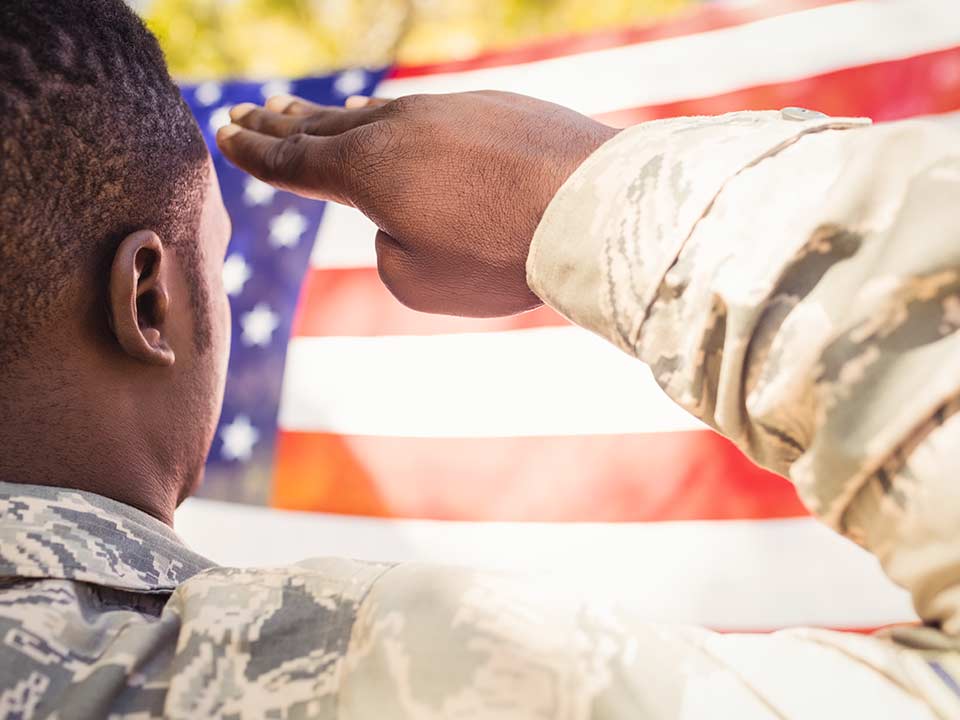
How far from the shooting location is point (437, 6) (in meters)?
4.66

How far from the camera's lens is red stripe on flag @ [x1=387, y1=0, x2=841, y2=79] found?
2010 millimetres

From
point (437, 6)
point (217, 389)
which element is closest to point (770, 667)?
point (217, 389)

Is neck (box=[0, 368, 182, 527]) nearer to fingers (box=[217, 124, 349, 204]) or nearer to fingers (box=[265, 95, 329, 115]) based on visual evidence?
fingers (box=[217, 124, 349, 204])

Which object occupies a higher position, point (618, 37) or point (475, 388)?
point (618, 37)

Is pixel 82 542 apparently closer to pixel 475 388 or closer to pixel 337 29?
pixel 475 388

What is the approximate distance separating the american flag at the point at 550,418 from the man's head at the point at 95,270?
890 mm

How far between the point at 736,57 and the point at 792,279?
156cm

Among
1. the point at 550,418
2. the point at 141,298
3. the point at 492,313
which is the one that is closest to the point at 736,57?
the point at 550,418

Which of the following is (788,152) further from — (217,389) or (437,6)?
(437,6)

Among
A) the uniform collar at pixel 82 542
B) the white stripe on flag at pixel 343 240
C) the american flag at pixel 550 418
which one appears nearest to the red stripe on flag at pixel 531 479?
the american flag at pixel 550 418

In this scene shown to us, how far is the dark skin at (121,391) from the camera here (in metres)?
0.84

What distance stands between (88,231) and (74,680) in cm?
43

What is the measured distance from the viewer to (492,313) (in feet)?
3.15

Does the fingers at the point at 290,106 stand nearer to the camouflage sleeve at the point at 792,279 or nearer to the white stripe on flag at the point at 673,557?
the camouflage sleeve at the point at 792,279
